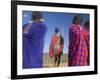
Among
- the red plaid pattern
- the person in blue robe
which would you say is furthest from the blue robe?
the red plaid pattern

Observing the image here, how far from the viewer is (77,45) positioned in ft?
6.24

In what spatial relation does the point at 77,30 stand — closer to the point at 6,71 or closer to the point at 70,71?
the point at 70,71

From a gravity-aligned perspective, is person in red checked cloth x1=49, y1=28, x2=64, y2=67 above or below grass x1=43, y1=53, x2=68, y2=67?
above

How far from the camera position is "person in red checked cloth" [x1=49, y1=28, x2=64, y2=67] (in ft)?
6.00

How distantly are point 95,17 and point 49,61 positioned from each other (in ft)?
1.87

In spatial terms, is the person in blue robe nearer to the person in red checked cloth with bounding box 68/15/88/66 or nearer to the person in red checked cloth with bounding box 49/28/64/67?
the person in red checked cloth with bounding box 49/28/64/67

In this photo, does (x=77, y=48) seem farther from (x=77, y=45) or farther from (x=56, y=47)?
(x=56, y=47)

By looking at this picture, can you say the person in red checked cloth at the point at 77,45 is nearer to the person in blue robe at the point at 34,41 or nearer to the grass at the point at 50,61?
the grass at the point at 50,61

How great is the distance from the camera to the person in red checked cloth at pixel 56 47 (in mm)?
1828

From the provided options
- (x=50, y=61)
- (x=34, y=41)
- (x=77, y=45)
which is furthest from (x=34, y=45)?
(x=77, y=45)

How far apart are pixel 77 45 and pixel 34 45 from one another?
383mm

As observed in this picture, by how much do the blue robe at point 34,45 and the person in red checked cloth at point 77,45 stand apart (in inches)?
10.0

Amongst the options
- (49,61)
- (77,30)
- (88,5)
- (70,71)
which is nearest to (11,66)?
(49,61)

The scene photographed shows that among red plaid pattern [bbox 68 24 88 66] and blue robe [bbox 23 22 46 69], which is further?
red plaid pattern [bbox 68 24 88 66]
